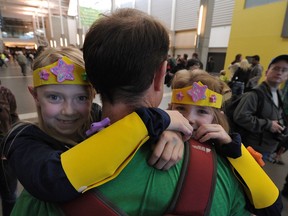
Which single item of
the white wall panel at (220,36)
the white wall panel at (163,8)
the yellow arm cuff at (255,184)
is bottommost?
the yellow arm cuff at (255,184)

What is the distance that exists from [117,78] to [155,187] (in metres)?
0.34

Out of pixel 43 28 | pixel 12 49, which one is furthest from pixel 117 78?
pixel 12 49

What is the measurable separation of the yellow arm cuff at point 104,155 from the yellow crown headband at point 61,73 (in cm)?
57

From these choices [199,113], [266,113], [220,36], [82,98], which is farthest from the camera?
[220,36]

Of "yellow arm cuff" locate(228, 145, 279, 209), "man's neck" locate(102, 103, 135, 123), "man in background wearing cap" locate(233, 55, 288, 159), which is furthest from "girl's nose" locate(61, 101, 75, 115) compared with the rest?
"man in background wearing cap" locate(233, 55, 288, 159)

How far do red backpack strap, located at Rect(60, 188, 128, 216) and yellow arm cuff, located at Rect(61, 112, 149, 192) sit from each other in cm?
3

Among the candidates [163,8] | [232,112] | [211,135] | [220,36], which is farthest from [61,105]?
[163,8]

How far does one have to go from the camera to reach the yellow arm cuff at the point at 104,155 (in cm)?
56

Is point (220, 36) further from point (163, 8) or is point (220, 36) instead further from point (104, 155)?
point (104, 155)

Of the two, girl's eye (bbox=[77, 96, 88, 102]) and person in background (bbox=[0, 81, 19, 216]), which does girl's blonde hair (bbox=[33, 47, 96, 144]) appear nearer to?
girl's eye (bbox=[77, 96, 88, 102])

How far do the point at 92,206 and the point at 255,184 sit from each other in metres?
0.57

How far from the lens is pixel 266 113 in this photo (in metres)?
2.22

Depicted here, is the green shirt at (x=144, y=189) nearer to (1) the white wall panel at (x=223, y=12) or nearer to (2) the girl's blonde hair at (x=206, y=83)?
(2) the girl's blonde hair at (x=206, y=83)

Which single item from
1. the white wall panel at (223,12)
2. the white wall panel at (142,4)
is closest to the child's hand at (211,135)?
the white wall panel at (223,12)
